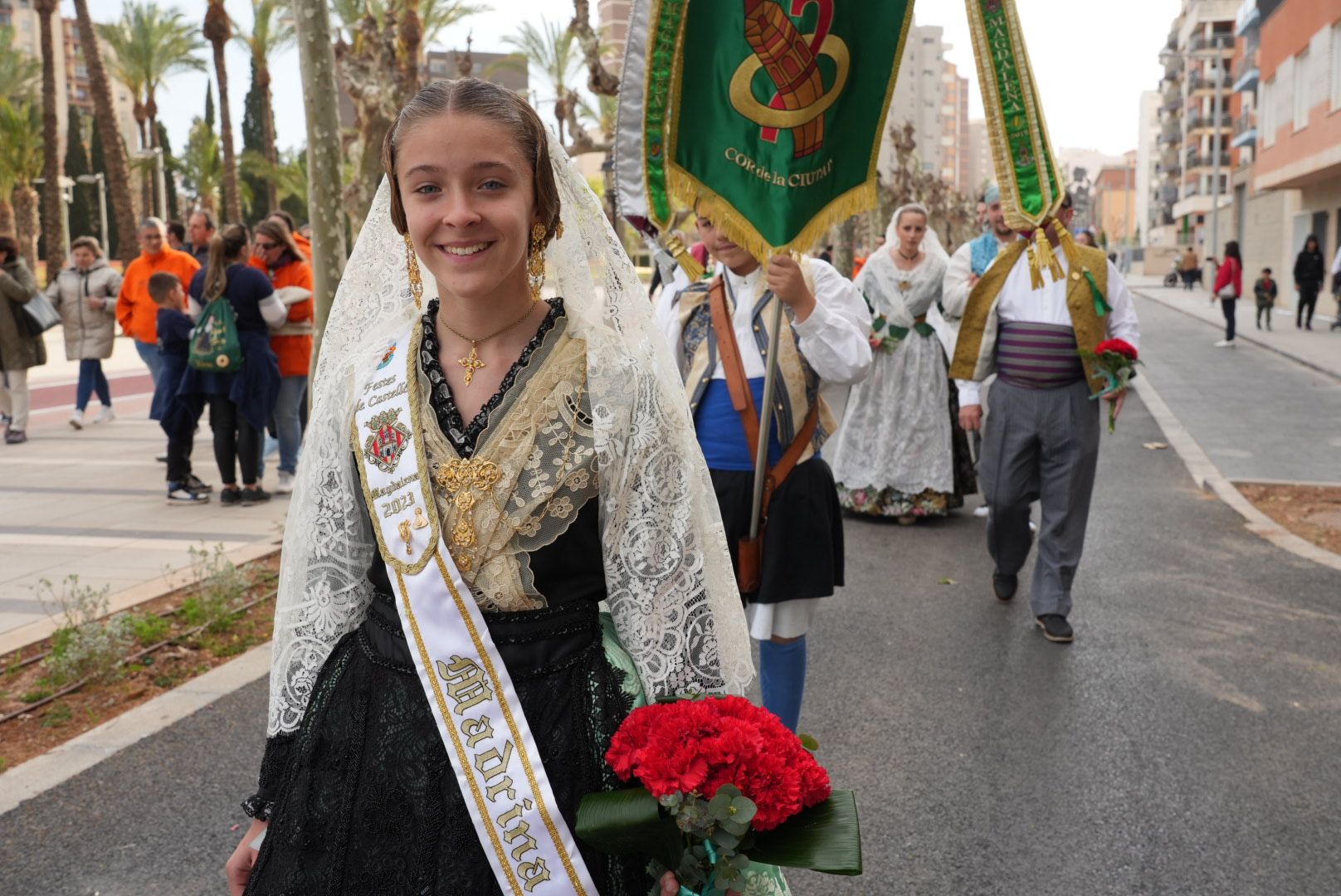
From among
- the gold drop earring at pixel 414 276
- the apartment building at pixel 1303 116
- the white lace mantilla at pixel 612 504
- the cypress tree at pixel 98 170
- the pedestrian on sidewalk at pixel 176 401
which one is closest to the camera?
the white lace mantilla at pixel 612 504

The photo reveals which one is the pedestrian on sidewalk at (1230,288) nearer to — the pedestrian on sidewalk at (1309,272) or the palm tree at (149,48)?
the pedestrian on sidewalk at (1309,272)

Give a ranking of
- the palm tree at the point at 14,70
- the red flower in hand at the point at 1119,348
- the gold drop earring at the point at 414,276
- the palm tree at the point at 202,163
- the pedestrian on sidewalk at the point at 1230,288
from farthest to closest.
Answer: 1. the palm tree at the point at 202,163
2. the palm tree at the point at 14,70
3. the pedestrian on sidewalk at the point at 1230,288
4. the red flower in hand at the point at 1119,348
5. the gold drop earring at the point at 414,276

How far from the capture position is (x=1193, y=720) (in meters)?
4.59

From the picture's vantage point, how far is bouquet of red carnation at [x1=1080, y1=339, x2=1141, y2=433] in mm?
5312

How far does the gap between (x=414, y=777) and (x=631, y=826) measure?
0.41 metres

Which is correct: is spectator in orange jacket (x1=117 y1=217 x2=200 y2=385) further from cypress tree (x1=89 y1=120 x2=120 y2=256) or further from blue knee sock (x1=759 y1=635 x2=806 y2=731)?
cypress tree (x1=89 y1=120 x2=120 y2=256)

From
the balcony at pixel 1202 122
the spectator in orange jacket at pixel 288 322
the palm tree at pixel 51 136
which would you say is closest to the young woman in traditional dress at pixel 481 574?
the spectator in orange jacket at pixel 288 322

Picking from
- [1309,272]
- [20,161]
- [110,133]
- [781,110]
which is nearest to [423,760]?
[781,110]

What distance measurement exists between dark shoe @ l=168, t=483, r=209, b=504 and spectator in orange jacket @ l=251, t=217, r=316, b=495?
591 mm

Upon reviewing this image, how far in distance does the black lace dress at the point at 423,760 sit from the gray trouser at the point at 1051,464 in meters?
4.04

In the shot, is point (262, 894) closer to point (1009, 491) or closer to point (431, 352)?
point (431, 352)

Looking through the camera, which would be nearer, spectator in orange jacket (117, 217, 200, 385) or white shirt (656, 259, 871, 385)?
white shirt (656, 259, 871, 385)

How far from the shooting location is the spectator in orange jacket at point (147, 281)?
10.2m

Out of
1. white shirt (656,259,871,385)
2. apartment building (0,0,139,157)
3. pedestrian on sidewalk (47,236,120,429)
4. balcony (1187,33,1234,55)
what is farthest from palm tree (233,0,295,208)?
balcony (1187,33,1234,55)
